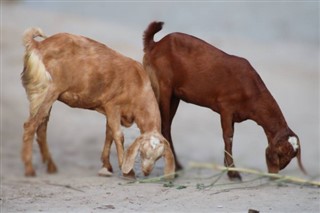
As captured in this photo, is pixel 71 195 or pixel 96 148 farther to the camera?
pixel 96 148

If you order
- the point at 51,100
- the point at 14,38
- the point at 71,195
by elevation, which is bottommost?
the point at 71,195

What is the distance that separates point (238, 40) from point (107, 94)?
775 centimetres

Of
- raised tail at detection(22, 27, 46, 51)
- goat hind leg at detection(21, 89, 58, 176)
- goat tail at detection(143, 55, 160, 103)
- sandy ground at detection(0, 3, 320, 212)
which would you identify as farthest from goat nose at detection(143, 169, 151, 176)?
raised tail at detection(22, 27, 46, 51)

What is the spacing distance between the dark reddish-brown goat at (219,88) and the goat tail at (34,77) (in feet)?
3.69

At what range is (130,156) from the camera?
7.36 m

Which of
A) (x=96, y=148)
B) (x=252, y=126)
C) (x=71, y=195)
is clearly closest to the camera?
(x=71, y=195)

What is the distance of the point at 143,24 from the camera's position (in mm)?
16031

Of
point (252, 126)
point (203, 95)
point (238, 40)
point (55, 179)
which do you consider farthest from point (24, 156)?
point (238, 40)

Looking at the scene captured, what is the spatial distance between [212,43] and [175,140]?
4.03m

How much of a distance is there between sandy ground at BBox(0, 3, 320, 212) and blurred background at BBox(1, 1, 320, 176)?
0.06 feet

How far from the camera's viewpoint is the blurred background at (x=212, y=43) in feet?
33.4

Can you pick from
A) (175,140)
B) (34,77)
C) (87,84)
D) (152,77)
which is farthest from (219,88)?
(175,140)

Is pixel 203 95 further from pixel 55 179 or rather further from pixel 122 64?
pixel 55 179

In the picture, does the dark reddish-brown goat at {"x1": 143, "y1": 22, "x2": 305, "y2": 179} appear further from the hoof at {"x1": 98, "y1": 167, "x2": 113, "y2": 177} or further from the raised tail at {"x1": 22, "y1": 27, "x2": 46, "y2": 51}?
the raised tail at {"x1": 22, "y1": 27, "x2": 46, "y2": 51}
